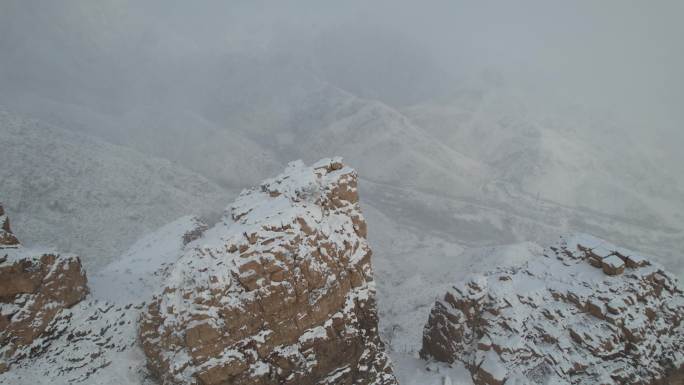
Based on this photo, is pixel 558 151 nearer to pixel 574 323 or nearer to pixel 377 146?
pixel 377 146

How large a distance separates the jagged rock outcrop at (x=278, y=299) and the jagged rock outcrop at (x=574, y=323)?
19.5ft

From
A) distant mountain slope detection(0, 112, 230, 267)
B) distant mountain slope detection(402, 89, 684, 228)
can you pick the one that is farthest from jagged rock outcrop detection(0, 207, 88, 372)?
distant mountain slope detection(402, 89, 684, 228)

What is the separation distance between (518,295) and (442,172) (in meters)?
69.8

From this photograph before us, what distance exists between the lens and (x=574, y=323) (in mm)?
19922

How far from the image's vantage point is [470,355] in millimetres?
21656

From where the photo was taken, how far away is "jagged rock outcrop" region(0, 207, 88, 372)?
1598 centimetres

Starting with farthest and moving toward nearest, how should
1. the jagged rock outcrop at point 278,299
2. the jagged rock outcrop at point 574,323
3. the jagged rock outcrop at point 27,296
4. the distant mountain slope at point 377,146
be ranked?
the distant mountain slope at point 377,146
the jagged rock outcrop at point 574,323
the jagged rock outcrop at point 27,296
the jagged rock outcrop at point 278,299

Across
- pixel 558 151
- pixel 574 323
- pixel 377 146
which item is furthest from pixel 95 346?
pixel 558 151

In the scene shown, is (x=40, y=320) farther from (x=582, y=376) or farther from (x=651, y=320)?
(x=651, y=320)

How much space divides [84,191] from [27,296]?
3937 cm

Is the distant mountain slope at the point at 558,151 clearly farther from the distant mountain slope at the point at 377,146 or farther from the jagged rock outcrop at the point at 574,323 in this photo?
the jagged rock outcrop at the point at 574,323

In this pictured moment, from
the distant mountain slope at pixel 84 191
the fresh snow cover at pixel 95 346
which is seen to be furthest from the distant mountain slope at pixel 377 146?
the fresh snow cover at pixel 95 346

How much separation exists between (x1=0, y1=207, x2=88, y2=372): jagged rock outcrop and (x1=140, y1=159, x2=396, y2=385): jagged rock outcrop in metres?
4.21

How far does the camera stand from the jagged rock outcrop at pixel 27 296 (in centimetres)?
1598
